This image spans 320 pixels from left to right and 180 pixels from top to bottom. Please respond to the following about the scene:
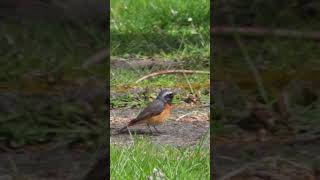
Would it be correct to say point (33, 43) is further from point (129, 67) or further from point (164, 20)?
point (164, 20)

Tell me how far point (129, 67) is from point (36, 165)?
1058 millimetres

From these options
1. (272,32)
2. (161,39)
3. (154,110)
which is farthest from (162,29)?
(154,110)


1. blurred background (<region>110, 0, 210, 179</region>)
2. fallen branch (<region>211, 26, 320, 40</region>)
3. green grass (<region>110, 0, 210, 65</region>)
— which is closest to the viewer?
blurred background (<region>110, 0, 210, 179</region>)

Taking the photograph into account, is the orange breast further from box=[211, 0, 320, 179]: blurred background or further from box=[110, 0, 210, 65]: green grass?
box=[110, 0, 210, 65]: green grass

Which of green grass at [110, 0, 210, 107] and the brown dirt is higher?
green grass at [110, 0, 210, 107]

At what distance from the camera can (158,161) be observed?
159cm

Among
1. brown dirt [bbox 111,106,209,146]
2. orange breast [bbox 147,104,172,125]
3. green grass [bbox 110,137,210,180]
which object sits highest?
orange breast [bbox 147,104,172,125]

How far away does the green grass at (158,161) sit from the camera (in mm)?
1541

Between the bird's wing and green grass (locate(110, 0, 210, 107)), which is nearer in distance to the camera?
the bird's wing

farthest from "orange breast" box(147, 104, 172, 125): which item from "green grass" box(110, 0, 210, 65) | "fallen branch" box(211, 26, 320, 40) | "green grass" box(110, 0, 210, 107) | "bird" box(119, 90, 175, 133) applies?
"green grass" box(110, 0, 210, 65)

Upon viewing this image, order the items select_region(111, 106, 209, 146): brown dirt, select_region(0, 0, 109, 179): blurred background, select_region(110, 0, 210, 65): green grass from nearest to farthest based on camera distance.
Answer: select_region(0, 0, 109, 179): blurred background < select_region(111, 106, 209, 146): brown dirt < select_region(110, 0, 210, 65): green grass

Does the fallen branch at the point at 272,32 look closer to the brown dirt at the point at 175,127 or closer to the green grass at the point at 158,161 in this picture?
the brown dirt at the point at 175,127

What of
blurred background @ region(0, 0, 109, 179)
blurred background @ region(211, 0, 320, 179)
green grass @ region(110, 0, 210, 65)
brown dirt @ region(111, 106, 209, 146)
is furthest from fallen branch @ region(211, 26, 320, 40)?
green grass @ region(110, 0, 210, 65)

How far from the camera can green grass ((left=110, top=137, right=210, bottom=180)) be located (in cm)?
154
